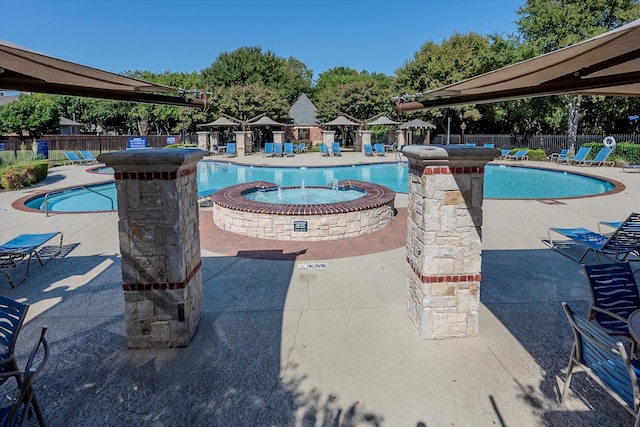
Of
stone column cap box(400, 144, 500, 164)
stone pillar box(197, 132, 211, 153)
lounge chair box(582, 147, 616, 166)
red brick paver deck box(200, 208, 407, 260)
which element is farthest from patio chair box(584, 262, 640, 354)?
stone pillar box(197, 132, 211, 153)

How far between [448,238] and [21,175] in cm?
1667

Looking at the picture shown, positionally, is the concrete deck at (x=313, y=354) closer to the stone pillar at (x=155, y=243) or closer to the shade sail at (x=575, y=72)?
the stone pillar at (x=155, y=243)

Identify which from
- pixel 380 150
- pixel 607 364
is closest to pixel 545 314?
pixel 607 364

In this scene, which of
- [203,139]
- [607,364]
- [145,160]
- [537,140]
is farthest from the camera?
[203,139]

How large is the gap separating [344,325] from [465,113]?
94.7 ft

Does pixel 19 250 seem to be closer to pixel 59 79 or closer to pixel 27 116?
pixel 59 79

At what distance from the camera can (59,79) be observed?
3203mm

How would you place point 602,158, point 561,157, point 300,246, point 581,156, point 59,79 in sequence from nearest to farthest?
point 59,79, point 300,246, point 602,158, point 581,156, point 561,157

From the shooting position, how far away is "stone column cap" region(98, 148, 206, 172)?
379 cm

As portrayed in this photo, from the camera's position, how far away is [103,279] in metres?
6.16

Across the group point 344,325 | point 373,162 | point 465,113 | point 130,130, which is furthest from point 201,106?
point 130,130

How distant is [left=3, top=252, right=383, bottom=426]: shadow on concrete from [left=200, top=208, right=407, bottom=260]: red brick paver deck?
160cm

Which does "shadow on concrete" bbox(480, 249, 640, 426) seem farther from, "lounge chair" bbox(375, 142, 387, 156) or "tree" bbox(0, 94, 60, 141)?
"tree" bbox(0, 94, 60, 141)

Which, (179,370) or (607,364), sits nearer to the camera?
(607,364)
